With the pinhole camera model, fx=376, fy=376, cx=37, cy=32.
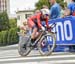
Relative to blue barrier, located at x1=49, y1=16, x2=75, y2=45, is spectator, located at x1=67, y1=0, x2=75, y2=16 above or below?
above

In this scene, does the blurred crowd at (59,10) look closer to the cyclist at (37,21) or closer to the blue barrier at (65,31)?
the blue barrier at (65,31)

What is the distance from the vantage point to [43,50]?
905 centimetres

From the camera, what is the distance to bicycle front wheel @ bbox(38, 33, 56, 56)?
898 cm

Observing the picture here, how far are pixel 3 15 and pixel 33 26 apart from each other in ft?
264

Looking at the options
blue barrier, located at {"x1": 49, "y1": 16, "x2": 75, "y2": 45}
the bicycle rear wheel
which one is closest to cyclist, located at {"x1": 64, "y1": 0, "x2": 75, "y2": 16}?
blue barrier, located at {"x1": 49, "y1": 16, "x2": 75, "y2": 45}

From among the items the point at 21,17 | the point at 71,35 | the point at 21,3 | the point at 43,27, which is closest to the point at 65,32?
the point at 71,35

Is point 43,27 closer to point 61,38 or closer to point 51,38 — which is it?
point 51,38

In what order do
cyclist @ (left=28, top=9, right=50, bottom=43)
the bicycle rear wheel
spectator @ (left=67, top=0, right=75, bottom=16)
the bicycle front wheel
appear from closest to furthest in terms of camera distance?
the bicycle front wheel
cyclist @ (left=28, top=9, right=50, bottom=43)
the bicycle rear wheel
spectator @ (left=67, top=0, right=75, bottom=16)

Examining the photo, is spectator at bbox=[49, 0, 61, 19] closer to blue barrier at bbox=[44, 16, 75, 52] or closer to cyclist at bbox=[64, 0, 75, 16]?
blue barrier at bbox=[44, 16, 75, 52]

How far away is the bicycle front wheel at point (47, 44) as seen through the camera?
8977 millimetres

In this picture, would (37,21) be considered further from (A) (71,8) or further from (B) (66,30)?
(A) (71,8)

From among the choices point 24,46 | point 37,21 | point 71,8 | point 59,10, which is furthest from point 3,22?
point 37,21

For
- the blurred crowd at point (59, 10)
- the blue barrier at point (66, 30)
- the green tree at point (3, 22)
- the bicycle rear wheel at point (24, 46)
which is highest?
the blurred crowd at point (59, 10)

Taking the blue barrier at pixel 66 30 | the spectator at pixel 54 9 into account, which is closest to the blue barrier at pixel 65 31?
the blue barrier at pixel 66 30
